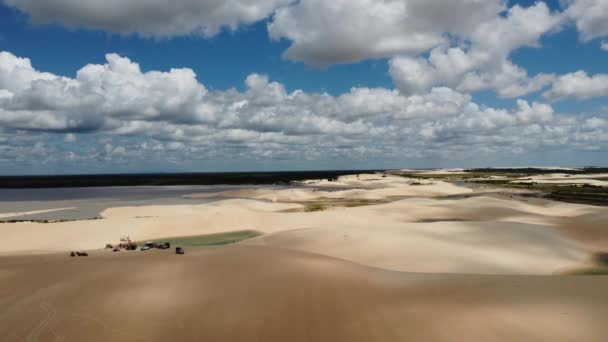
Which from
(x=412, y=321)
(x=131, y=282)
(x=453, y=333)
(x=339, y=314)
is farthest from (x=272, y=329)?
(x=131, y=282)

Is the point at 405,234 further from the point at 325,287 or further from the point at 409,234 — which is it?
the point at 325,287

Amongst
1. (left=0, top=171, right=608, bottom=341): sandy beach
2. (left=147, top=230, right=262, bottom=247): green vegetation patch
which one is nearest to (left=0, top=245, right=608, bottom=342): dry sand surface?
(left=0, top=171, right=608, bottom=341): sandy beach

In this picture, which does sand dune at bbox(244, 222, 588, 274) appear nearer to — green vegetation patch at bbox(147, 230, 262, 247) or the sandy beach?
the sandy beach

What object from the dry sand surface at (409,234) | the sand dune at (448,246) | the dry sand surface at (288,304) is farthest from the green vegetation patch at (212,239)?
the dry sand surface at (288,304)

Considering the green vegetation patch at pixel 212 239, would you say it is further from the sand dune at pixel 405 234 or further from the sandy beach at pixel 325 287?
the sandy beach at pixel 325 287

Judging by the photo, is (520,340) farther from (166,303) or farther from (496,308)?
(166,303)
